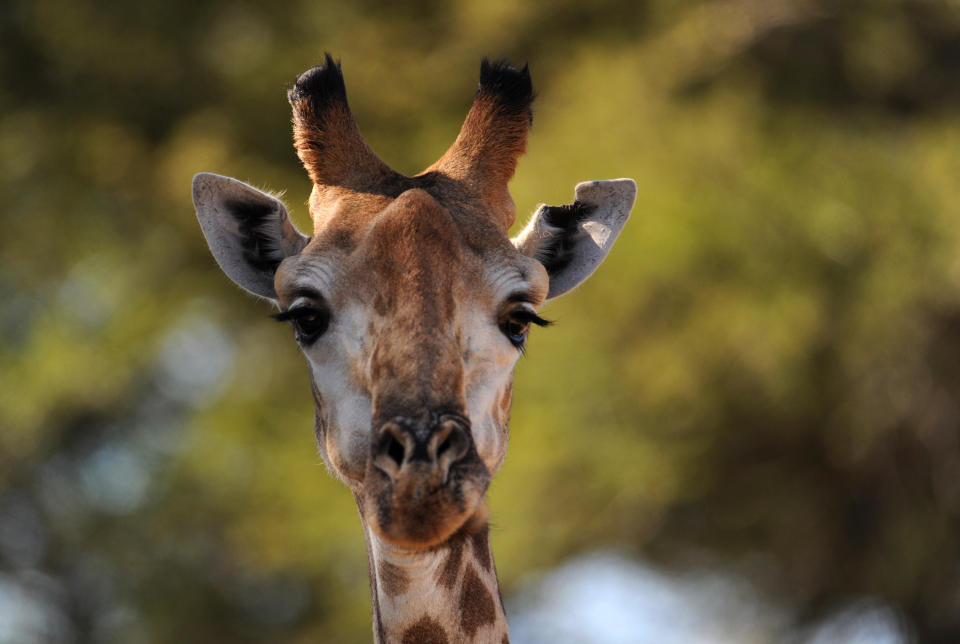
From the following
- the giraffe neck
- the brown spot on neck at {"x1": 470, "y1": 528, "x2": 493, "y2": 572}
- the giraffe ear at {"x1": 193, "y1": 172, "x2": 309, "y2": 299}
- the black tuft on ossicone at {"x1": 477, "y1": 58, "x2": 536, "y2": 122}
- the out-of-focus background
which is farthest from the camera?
the out-of-focus background

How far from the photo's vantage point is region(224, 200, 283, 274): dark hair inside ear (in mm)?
4207

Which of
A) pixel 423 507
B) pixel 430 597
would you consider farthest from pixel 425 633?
pixel 423 507

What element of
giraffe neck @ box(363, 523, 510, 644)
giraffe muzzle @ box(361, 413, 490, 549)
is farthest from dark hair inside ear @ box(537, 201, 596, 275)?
giraffe muzzle @ box(361, 413, 490, 549)

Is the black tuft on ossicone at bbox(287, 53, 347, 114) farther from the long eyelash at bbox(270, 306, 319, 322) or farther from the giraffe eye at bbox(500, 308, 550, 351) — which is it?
the giraffe eye at bbox(500, 308, 550, 351)

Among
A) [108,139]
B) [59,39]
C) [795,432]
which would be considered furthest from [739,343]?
[59,39]

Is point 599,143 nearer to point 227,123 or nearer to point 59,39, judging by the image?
point 227,123

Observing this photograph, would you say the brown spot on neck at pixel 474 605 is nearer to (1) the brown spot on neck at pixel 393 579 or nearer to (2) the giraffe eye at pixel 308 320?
(1) the brown spot on neck at pixel 393 579

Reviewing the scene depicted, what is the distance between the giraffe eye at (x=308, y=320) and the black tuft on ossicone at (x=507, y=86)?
1196 mm

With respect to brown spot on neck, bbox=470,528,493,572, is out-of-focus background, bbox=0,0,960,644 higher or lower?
higher

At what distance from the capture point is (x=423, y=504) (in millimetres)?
2934

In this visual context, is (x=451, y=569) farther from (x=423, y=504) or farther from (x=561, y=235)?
(x=561, y=235)

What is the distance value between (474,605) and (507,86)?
1869 millimetres

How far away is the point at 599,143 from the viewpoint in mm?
12812

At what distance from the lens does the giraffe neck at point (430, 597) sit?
3.56m
